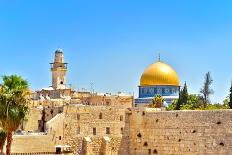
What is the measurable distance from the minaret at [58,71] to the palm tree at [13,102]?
27071 millimetres

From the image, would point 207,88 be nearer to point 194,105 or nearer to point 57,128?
point 194,105

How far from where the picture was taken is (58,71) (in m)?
52.1

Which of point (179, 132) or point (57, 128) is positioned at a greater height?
point (57, 128)

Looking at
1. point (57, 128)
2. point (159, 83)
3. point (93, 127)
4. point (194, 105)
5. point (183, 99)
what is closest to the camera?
point (57, 128)

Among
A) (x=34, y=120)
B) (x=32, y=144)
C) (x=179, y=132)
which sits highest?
(x=34, y=120)

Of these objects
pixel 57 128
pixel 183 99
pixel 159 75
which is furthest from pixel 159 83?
pixel 57 128

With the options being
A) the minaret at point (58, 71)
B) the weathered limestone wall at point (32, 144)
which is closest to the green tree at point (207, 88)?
the minaret at point (58, 71)

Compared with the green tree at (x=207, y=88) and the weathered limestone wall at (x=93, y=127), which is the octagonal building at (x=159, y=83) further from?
the weathered limestone wall at (x=93, y=127)

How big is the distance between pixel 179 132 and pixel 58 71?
24.1m

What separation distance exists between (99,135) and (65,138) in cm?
213

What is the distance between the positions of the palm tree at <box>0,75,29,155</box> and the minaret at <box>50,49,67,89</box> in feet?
88.8

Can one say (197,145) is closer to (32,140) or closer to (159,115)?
(159,115)

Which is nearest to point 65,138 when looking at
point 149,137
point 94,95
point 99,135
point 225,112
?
point 99,135

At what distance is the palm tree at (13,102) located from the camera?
930 inches
